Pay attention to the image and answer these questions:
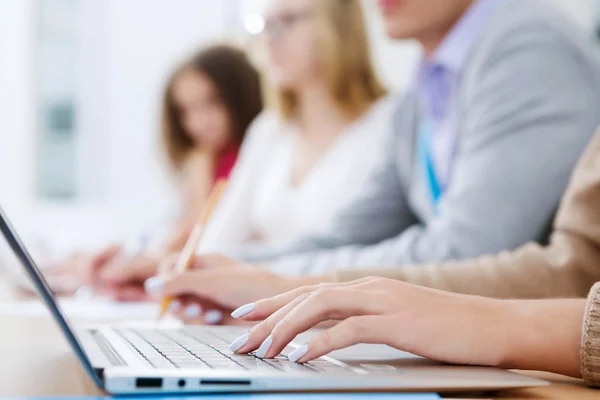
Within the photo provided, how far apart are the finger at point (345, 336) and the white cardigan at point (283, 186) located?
119 centimetres

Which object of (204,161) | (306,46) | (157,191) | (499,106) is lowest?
(157,191)

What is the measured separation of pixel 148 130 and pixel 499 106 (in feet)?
10.5

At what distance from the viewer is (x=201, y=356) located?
520 millimetres

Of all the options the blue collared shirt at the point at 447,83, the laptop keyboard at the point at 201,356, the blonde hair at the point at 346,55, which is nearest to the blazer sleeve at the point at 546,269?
the laptop keyboard at the point at 201,356

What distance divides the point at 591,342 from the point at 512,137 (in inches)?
22.6

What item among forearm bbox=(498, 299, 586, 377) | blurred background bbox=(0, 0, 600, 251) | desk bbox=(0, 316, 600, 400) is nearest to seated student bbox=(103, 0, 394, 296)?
desk bbox=(0, 316, 600, 400)

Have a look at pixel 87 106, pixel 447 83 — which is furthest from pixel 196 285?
pixel 87 106

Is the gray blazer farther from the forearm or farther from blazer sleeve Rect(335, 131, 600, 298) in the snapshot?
the forearm

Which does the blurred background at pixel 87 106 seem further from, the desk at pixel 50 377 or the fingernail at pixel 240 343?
the fingernail at pixel 240 343

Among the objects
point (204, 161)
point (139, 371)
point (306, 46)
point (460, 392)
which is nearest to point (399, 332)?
point (460, 392)

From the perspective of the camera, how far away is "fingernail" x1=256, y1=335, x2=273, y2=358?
0.51 m

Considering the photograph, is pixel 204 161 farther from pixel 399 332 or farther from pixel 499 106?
pixel 399 332

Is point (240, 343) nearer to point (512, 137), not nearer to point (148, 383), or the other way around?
point (148, 383)

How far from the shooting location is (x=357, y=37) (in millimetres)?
1986
